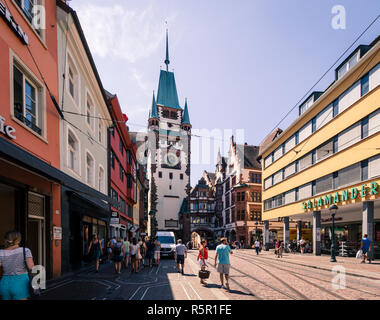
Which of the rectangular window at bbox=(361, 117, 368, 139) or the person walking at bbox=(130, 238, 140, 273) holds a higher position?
the rectangular window at bbox=(361, 117, 368, 139)

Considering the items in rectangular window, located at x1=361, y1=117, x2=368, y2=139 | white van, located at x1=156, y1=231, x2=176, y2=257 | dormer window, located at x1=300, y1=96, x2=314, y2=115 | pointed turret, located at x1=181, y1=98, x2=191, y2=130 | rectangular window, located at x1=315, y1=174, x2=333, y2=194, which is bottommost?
white van, located at x1=156, y1=231, x2=176, y2=257

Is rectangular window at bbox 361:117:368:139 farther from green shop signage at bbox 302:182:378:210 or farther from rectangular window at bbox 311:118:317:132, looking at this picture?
rectangular window at bbox 311:118:317:132

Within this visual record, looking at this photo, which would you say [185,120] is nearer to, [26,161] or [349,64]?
[349,64]

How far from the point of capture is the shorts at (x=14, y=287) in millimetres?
4148

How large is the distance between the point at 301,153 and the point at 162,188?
40.2 m

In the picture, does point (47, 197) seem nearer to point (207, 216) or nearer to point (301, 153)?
point (301, 153)

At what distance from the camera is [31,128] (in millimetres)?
8953

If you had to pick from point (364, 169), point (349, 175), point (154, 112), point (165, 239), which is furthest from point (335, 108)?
point (154, 112)

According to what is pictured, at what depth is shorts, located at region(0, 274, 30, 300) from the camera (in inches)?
163

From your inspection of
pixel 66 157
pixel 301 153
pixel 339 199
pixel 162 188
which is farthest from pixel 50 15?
pixel 162 188

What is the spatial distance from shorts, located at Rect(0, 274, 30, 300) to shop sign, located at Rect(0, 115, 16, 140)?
4297 millimetres

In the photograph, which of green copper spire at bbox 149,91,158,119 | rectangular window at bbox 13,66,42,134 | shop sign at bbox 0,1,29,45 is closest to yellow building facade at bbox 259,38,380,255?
rectangular window at bbox 13,66,42,134

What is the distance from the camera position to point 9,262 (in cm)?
421
